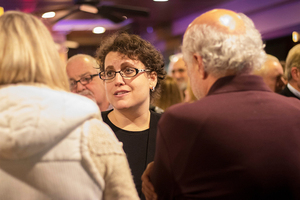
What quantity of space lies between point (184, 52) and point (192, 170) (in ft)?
1.80

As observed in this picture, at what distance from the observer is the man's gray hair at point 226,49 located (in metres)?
1.18

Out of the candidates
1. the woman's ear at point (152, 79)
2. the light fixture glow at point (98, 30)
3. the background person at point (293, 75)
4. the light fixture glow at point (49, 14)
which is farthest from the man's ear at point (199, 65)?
the light fixture glow at point (98, 30)

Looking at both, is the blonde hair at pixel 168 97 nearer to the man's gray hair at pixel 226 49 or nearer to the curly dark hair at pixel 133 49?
the curly dark hair at pixel 133 49

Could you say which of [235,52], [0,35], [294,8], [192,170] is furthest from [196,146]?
[294,8]

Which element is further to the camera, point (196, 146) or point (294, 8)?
point (294, 8)

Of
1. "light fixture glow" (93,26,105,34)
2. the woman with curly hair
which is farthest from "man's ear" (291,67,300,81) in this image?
"light fixture glow" (93,26,105,34)

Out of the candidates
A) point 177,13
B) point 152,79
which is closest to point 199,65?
point 152,79

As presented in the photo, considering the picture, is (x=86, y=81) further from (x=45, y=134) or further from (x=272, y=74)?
(x=272, y=74)

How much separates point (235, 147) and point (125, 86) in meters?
1.05

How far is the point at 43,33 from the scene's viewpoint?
1065 mm

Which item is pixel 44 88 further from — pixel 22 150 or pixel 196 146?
pixel 196 146

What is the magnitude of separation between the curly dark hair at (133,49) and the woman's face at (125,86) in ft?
0.13

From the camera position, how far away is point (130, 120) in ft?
6.50

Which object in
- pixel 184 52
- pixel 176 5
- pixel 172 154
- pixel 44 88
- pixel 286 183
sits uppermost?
pixel 176 5
